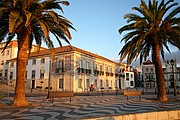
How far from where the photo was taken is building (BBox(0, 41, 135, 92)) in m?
38.3

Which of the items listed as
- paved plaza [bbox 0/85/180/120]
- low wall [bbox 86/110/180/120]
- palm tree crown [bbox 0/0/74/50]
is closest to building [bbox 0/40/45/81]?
palm tree crown [bbox 0/0/74/50]

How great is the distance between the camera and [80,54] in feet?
131

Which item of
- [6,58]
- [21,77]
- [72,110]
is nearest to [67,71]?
[21,77]

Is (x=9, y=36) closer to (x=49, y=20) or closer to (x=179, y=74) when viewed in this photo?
(x=49, y=20)

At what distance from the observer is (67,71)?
38688 mm

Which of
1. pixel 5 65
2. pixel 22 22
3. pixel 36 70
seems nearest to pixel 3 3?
pixel 22 22

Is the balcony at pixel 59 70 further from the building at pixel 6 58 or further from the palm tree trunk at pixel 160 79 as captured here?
the palm tree trunk at pixel 160 79

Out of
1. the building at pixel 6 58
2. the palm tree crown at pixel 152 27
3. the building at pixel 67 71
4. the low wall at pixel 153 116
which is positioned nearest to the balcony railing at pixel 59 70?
the building at pixel 67 71

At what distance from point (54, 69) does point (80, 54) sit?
6549 millimetres

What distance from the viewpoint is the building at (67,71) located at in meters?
38.3

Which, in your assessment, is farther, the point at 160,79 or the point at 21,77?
the point at 160,79

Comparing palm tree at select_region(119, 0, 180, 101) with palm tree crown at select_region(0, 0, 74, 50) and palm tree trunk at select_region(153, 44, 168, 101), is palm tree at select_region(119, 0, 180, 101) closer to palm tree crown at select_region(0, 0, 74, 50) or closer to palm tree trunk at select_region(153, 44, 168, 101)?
palm tree trunk at select_region(153, 44, 168, 101)

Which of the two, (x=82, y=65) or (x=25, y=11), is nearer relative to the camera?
(x=25, y=11)

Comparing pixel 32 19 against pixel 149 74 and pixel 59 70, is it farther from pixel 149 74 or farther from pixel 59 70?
pixel 149 74
